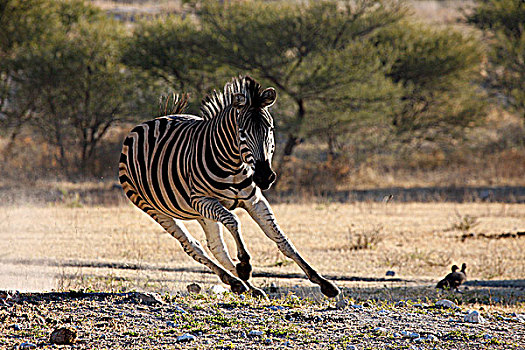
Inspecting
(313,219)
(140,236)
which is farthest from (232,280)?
(313,219)

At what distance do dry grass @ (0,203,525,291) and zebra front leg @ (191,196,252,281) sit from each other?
1503mm

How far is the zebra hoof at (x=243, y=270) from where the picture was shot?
7.00 m

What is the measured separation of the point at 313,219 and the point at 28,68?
50.3ft

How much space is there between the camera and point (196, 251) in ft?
25.2

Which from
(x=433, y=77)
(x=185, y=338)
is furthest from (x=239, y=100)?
(x=433, y=77)

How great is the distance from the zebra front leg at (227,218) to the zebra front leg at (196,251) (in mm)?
181

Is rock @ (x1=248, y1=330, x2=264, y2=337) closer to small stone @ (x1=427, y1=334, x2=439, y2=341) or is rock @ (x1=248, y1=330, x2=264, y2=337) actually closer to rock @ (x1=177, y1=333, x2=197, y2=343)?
rock @ (x1=177, y1=333, x2=197, y2=343)

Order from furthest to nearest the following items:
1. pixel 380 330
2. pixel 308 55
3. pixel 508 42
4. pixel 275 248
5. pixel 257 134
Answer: pixel 508 42 → pixel 308 55 → pixel 275 248 → pixel 257 134 → pixel 380 330

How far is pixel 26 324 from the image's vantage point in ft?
18.0

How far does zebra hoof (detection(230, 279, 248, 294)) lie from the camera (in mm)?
6750

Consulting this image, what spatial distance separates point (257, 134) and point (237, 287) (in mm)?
1484

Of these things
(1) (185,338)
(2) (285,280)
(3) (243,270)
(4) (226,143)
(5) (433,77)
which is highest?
(5) (433,77)

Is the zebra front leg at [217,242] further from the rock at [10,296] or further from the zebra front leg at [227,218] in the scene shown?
the rock at [10,296]

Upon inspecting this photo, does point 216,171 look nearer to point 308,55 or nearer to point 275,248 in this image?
point 275,248
